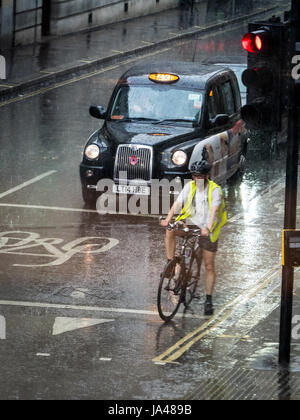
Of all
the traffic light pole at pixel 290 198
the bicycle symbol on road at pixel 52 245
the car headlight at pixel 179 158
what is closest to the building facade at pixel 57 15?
the car headlight at pixel 179 158

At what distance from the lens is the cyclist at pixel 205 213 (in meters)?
12.5

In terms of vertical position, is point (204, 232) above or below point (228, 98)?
below

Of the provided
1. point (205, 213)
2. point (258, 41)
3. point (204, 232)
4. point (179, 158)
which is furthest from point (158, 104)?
point (258, 41)

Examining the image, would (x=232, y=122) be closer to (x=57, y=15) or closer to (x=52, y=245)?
(x=52, y=245)

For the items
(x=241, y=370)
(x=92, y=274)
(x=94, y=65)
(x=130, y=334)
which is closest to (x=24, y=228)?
(x=92, y=274)

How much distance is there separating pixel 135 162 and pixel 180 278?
5213 millimetres

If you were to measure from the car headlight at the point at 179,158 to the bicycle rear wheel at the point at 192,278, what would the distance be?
14.5ft

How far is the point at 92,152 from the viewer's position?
17641 mm

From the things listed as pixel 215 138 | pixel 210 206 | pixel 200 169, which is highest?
pixel 215 138

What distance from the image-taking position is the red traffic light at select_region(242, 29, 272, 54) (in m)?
10.3

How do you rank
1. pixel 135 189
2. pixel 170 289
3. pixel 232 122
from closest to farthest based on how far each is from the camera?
pixel 170 289
pixel 135 189
pixel 232 122

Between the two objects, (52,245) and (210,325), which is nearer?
(210,325)

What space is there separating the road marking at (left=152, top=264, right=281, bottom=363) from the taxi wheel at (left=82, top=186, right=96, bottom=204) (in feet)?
13.9

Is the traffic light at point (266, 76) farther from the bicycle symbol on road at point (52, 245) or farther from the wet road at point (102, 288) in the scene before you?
the bicycle symbol on road at point (52, 245)
